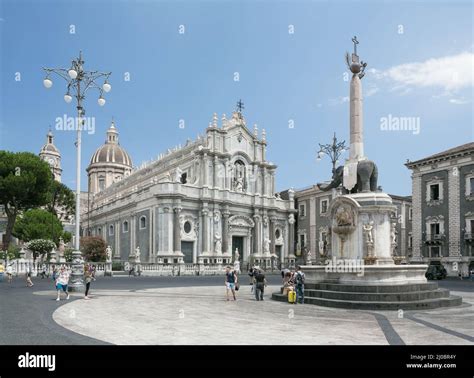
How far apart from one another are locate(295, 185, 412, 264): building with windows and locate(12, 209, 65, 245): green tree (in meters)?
30.9

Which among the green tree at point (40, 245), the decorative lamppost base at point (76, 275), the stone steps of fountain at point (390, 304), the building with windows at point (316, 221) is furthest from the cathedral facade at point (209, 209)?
the stone steps of fountain at point (390, 304)

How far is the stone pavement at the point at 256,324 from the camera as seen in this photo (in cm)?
978

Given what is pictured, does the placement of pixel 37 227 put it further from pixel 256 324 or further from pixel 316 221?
pixel 256 324

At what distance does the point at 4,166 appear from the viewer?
52969mm

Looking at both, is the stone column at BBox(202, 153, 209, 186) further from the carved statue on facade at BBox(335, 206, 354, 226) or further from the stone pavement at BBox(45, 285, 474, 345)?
the stone pavement at BBox(45, 285, 474, 345)

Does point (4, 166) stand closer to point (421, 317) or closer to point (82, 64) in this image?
point (82, 64)

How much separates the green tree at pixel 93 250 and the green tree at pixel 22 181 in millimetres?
6947

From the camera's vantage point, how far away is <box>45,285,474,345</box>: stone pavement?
385 inches

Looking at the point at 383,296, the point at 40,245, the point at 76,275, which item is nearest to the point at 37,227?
the point at 40,245

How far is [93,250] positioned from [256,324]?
157 feet

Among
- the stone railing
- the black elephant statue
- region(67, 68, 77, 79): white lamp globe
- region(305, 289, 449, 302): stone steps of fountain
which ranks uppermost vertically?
region(67, 68, 77, 79): white lamp globe

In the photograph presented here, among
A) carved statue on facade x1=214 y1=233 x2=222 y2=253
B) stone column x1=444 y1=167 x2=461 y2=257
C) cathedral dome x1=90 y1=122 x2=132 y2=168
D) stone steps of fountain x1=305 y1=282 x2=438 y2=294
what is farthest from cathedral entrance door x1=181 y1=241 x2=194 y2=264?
cathedral dome x1=90 y1=122 x2=132 y2=168

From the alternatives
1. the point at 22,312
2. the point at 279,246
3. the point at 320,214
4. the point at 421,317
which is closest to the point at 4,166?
the point at 279,246
